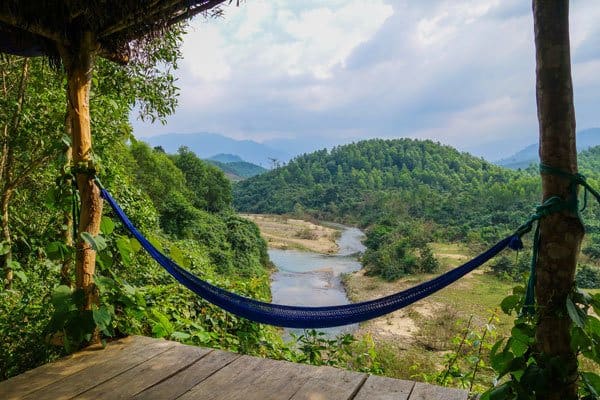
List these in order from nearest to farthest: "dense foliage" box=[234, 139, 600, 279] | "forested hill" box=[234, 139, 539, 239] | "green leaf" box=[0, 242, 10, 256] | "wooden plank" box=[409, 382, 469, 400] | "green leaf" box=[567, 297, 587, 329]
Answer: "green leaf" box=[567, 297, 587, 329] < "wooden plank" box=[409, 382, 469, 400] < "green leaf" box=[0, 242, 10, 256] < "dense foliage" box=[234, 139, 600, 279] < "forested hill" box=[234, 139, 539, 239]

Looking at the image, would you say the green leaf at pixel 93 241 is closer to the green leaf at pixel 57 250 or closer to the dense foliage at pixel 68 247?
the dense foliage at pixel 68 247

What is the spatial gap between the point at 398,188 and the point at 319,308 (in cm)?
3507

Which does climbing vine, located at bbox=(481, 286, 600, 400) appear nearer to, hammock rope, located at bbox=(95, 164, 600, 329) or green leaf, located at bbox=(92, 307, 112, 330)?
hammock rope, located at bbox=(95, 164, 600, 329)

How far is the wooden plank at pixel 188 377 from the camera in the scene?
48.5 inches

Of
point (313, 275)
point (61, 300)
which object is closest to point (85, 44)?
point (61, 300)

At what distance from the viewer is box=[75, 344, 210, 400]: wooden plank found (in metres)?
1.23

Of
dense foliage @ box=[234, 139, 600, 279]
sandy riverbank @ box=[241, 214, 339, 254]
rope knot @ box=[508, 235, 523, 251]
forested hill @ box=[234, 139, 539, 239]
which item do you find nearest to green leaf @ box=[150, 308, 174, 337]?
rope knot @ box=[508, 235, 523, 251]

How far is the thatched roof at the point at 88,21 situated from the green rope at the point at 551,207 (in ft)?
3.97

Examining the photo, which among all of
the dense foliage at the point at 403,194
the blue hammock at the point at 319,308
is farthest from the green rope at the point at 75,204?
the dense foliage at the point at 403,194

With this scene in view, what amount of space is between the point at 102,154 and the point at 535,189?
2383 centimetres

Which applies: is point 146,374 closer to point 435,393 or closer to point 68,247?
point 68,247

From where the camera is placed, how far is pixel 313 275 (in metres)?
17.0

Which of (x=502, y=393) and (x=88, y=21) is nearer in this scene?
(x=502, y=393)

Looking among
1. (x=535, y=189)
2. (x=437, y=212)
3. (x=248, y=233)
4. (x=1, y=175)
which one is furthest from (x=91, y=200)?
(x=437, y=212)
